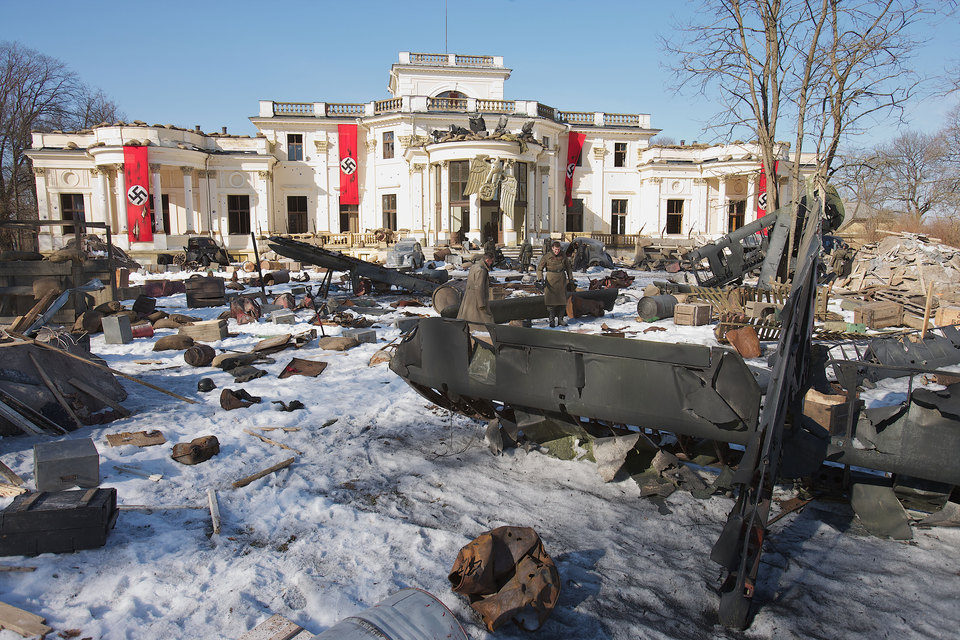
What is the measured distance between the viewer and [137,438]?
18.5 feet

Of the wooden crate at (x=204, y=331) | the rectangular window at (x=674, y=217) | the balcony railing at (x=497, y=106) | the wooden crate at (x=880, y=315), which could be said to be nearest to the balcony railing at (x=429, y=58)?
the balcony railing at (x=497, y=106)

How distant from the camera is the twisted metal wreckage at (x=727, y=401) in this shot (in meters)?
3.37

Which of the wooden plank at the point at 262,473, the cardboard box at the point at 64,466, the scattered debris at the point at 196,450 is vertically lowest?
the wooden plank at the point at 262,473

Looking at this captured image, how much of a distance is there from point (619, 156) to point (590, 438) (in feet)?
120

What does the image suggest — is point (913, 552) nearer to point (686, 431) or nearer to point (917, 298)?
point (686, 431)

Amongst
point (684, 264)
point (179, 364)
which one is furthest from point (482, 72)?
point (179, 364)

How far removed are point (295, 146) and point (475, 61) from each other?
13.2 metres

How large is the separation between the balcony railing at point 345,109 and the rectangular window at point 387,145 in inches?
108

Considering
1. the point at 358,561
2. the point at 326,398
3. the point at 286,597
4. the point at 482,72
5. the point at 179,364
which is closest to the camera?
the point at 286,597

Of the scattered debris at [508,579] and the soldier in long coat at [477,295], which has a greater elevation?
the soldier in long coat at [477,295]

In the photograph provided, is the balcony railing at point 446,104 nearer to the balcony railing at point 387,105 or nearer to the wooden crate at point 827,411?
the balcony railing at point 387,105

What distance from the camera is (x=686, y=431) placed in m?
4.29

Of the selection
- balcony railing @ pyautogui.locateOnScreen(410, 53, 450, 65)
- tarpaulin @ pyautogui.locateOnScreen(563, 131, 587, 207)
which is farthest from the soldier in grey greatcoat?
balcony railing @ pyautogui.locateOnScreen(410, 53, 450, 65)

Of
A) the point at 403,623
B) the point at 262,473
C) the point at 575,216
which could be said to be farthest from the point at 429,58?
the point at 403,623
